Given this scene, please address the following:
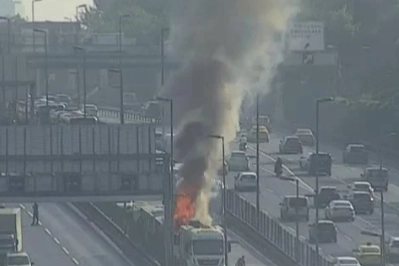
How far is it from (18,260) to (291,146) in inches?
1876

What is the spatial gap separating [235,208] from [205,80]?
5627 millimetres

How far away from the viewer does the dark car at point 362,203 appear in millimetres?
101500

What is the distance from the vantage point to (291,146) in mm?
126688

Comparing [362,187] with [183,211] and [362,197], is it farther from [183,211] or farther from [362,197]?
[183,211]

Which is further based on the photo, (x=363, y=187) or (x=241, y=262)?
(x=363, y=187)

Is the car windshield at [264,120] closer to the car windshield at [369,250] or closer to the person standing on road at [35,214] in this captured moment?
the person standing on road at [35,214]

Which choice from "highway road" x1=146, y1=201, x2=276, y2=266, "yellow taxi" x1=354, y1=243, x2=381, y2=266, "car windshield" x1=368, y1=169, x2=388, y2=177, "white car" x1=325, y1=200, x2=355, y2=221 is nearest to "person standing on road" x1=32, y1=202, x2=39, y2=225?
"highway road" x1=146, y1=201, x2=276, y2=266

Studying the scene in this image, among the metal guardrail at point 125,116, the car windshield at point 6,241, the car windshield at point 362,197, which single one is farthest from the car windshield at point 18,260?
the metal guardrail at point 125,116

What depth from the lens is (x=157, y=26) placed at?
179000mm

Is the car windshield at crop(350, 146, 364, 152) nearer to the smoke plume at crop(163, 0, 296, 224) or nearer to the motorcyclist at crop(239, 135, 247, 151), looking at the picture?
the motorcyclist at crop(239, 135, 247, 151)

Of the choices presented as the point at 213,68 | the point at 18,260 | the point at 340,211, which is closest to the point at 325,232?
the point at 340,211

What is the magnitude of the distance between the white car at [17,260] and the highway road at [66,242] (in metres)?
3.22

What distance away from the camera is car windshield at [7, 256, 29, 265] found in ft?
263

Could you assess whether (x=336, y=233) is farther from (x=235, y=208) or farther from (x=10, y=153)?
(x=10, y=153)
